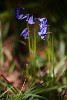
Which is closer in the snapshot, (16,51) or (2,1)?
(16,51)

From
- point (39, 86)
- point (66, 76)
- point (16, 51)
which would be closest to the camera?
point (39, 86)

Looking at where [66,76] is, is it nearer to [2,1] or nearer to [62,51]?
[62,51]

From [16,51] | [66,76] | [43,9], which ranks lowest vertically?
[66,76]

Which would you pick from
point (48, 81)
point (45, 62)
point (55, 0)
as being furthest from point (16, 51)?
point (48, 81)

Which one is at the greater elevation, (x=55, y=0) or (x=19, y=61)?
(x=55, y=0)

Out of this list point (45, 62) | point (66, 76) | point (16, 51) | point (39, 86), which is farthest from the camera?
point (16, 51)

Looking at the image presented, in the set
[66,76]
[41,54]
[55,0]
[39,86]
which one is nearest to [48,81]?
[39,86]

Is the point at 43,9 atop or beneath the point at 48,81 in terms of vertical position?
atop

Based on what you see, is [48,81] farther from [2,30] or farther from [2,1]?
[2,1]

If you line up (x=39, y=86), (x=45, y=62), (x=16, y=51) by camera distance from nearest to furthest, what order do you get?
1. (x=39, y=86)
2. (x=45, y=62)
3. (x=16, y=51)
